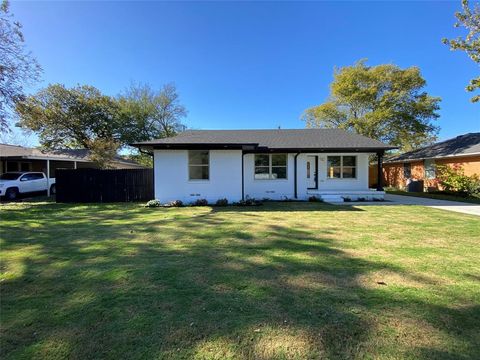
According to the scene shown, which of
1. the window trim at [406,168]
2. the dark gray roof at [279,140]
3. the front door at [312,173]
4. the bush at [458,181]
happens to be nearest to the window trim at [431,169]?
the bush at [458,181]

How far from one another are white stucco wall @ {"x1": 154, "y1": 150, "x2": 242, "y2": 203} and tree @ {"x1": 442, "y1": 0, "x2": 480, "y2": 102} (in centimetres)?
1092

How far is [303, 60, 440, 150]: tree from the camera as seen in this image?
27.5 m

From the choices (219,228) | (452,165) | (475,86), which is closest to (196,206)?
(219,228)

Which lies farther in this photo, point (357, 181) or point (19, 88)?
point (357, 181)

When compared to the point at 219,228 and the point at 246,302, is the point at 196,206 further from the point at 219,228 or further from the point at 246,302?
the point at 246,302

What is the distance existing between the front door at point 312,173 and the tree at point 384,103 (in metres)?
14.6

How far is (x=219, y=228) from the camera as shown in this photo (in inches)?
307

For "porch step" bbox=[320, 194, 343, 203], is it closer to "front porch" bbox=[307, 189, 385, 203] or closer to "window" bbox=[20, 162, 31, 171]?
"front porch" bbox=[307, 189, 385, 203]

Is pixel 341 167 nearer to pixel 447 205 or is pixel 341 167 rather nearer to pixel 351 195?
pixel 351 195

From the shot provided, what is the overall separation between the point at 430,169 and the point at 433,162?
58cm

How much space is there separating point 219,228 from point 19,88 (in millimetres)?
12273

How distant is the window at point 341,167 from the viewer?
16.7 m

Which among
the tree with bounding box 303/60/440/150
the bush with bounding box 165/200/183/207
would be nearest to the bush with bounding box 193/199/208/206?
the bush with bounding box 165/200/183/207

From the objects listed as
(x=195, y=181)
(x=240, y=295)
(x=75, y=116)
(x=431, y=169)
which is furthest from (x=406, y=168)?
(x=75, y=116)
